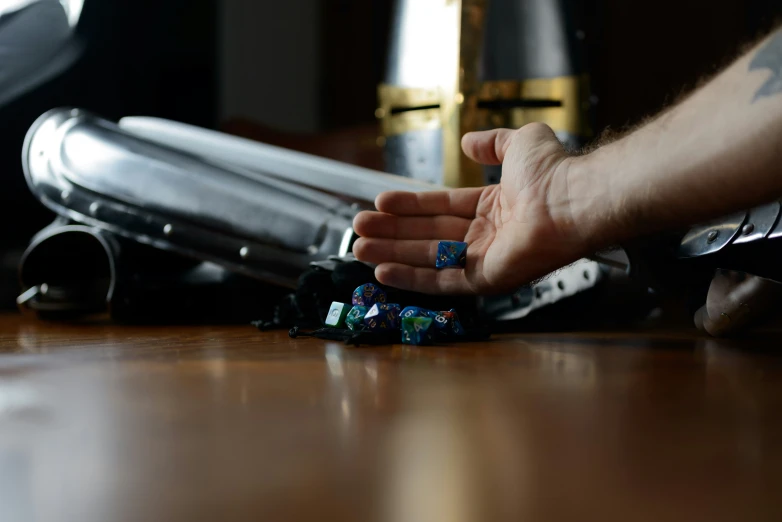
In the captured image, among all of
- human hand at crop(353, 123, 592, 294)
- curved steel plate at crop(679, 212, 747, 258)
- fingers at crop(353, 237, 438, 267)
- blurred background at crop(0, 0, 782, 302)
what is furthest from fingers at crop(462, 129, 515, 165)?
blurred background at crop(0, 0, 782, 302)

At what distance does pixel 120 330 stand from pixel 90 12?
1256 millimetres

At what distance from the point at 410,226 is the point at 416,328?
0.16m

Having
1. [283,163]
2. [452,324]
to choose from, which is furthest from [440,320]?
[283,163]

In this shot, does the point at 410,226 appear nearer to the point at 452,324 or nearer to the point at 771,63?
the point at 452,324

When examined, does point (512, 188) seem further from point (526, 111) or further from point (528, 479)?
point (526, 111)

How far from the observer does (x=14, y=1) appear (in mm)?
1818

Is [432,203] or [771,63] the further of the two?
[432,203]

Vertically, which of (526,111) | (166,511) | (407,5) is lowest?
(166,511)

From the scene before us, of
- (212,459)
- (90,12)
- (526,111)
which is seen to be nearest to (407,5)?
(526,111)

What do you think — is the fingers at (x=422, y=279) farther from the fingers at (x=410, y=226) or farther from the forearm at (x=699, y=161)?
the forearm at (x=699, y=161)

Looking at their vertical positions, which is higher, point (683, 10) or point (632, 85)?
point (683, 10)

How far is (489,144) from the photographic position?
0.82 meters

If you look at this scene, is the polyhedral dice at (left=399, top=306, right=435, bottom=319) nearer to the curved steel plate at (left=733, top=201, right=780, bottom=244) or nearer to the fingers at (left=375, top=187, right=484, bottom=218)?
the fingers at (left=375, top=187, right=484, bottom=218)

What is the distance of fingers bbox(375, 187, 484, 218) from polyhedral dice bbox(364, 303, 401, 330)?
0.46ft
